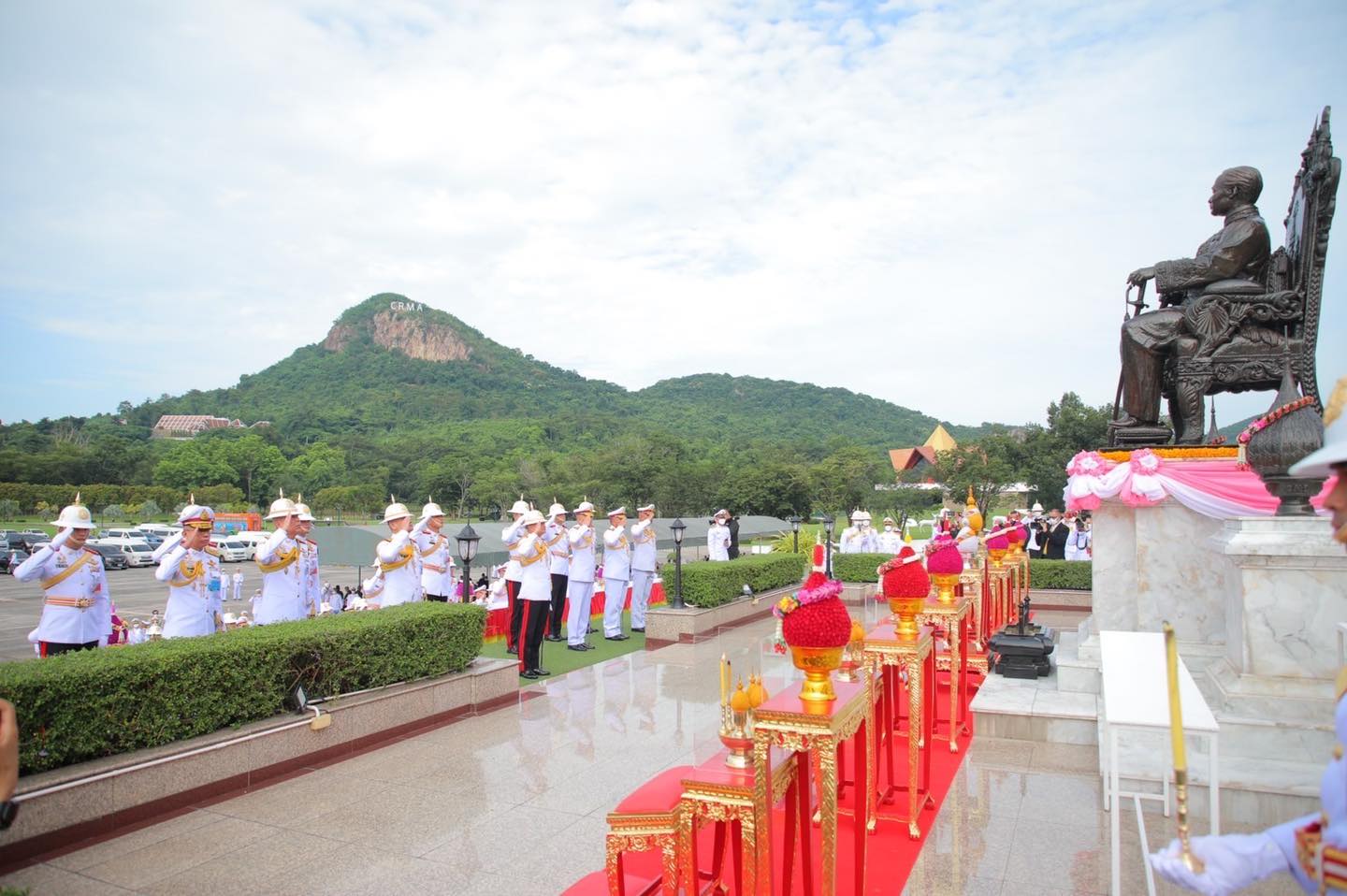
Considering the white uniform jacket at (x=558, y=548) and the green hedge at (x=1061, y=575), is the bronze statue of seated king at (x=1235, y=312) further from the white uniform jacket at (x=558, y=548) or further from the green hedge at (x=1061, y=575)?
the green hedge at (x=1061, y=575)

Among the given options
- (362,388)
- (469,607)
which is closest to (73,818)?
(469,607)

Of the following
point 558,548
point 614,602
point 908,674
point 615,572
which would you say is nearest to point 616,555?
point 615,572

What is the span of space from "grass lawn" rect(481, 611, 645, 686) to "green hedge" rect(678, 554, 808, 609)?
1106mm

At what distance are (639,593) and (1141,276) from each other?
8467 millimetres

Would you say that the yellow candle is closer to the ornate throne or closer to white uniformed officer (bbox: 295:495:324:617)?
the ornate throne

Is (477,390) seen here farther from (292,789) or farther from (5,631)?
(292,789)

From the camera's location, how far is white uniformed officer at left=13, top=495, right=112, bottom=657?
22.4ft

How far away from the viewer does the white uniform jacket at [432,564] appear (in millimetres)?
9945

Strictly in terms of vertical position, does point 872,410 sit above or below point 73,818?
above

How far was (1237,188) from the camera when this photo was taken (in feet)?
Result: 21.9

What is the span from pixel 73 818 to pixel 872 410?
4109 inches

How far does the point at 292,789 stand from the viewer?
5.29m

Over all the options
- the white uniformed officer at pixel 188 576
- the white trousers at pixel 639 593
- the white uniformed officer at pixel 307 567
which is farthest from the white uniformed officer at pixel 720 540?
the white uniformed officer at pixel 188 576

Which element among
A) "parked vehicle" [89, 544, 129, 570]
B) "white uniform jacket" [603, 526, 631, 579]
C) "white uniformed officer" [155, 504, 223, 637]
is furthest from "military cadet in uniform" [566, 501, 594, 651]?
"parked vehicle" [89, 544, 129, 570]
